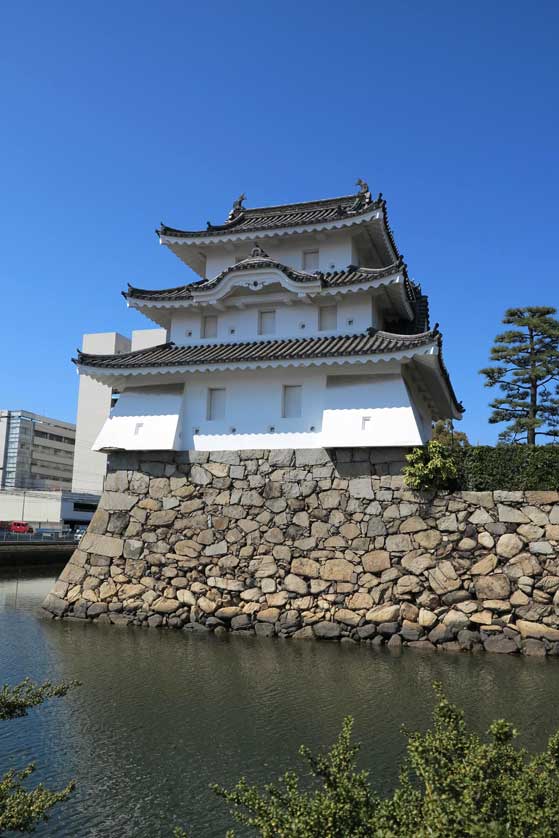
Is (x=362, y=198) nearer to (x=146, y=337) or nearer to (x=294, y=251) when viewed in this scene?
(x=294, y=251)

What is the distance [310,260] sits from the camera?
17.8 metres

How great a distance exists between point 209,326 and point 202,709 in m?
11.5

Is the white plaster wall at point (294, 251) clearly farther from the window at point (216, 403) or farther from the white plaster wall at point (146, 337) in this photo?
the white plaster wall at point (146, 337)

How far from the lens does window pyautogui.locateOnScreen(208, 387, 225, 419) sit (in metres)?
16.5

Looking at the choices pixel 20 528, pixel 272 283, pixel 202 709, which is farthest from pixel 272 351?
pixel 20 528

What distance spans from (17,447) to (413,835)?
80370mm

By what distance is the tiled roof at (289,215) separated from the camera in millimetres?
17084

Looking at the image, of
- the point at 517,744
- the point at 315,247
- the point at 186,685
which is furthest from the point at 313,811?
the point at 315,247

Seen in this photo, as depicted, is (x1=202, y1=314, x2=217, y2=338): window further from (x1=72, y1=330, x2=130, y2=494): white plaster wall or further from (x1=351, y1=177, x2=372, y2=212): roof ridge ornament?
(x1=72, y1=330, x2=130, y2=494): white plaster wall

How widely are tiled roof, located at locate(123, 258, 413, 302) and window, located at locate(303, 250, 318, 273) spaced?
0.55 m

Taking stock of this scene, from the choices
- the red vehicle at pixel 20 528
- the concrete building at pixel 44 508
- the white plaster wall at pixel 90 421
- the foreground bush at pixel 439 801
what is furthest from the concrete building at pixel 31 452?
the foreground bush at pixel 439 801

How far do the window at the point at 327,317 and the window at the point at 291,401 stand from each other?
1.84 meters

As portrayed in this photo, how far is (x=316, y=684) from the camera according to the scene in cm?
999

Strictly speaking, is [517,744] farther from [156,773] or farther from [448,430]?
[448,430]
